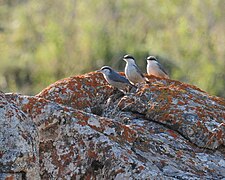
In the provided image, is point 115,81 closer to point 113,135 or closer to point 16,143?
point 113,135

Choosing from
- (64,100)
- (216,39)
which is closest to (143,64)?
(216,39)

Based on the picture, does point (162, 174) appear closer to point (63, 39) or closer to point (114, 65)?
point (114, 65)

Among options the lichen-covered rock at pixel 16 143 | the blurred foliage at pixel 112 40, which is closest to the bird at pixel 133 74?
the lichen-covered rock at pixel 16 143

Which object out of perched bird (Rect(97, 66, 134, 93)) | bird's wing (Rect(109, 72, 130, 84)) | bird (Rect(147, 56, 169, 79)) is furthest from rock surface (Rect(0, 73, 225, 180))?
bird (Rect(147, 56, 169, 79))

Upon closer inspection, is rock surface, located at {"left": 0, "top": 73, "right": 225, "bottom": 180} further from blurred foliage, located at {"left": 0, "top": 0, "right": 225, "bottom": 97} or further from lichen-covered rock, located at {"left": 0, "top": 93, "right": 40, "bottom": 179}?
blurred foliage, located at {"left": 0, "top": 0, "right": 225, "bottom": 97}

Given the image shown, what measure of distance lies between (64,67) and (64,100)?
998 inches

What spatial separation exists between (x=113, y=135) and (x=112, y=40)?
27.3 meters

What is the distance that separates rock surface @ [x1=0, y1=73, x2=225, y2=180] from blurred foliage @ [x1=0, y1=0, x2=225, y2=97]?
19.9 m

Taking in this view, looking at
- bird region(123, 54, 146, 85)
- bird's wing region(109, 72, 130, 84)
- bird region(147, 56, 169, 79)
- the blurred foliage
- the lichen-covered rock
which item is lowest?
the blurred foliage

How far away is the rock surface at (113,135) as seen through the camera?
21.9ft

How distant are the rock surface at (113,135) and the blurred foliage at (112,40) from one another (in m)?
19.9

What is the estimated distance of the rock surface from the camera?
667cm

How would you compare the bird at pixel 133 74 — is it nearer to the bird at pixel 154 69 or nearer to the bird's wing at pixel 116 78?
the bird's wing at pixel 116 78

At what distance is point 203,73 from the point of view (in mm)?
32750
